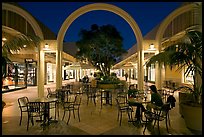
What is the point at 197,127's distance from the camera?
5.14 m

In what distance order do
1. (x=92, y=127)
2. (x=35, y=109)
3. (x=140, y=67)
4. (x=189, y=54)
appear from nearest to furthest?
(x=189, y=54), (x=92, y=127), (x=35, y=109), (x=140, y=67)

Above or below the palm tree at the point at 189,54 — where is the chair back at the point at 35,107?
below

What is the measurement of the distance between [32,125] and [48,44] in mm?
6801

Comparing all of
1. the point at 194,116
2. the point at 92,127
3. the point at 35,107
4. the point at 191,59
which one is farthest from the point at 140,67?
the point at 35,107

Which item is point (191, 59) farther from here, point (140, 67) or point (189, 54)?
point (140, 67)

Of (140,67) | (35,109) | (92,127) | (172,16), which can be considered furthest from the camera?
(140,67)

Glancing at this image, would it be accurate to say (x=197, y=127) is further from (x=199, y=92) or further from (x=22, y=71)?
(x=22, y=71)

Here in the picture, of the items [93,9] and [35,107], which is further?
[93,9]

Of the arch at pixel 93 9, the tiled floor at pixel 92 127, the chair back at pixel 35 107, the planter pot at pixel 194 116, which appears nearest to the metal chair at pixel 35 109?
the chair back at pixel 35 107

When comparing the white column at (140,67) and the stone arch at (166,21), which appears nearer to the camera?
the stone arch at (166,21)

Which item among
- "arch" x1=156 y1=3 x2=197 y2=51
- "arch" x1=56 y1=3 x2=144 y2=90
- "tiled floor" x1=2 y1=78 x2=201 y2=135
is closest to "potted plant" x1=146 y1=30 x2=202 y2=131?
"tiled floor" x1=2 y1=78 x2=201 y2=135

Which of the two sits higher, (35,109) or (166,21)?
(166,21)

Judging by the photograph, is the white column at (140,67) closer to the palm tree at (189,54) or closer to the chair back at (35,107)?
the palm tree at (189,54)

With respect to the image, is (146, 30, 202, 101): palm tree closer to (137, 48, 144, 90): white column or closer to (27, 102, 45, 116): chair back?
(27, 102, 45, 116): chair back
